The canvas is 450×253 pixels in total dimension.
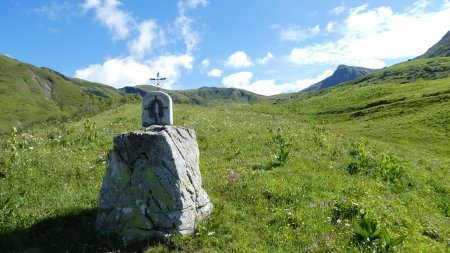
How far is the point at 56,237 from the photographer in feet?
38.9

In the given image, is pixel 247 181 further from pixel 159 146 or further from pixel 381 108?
pixel 381 108

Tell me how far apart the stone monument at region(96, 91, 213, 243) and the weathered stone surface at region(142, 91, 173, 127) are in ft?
17.9

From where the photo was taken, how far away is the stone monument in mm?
12156

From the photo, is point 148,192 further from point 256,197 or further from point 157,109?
point 157,109

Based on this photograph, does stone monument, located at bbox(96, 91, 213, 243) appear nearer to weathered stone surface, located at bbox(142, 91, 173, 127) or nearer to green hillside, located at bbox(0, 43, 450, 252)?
green hillside, located at bbox(0, 43, 450, 252)

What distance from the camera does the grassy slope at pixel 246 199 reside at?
12086 millimetres

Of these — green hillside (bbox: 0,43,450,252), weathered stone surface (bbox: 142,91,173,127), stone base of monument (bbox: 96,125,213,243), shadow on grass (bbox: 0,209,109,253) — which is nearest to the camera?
shadow on grass (bbox: 0,209,109,253)

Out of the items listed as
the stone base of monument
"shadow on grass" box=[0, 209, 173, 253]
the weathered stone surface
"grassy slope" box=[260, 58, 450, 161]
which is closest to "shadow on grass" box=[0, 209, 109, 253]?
"shadow on grass" box=[0, 209, 173, 253]

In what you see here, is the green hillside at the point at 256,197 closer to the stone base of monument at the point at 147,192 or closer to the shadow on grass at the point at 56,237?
the shadow on grass at the point at 56,237

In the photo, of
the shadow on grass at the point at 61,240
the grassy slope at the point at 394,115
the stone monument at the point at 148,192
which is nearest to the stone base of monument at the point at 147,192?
the stone monument at the point at 148,192

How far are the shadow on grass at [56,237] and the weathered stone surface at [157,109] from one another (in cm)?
692

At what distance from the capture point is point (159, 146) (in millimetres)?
12688

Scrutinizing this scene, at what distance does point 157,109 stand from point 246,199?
6837 mm

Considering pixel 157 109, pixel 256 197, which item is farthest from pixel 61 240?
pixel 157 109
